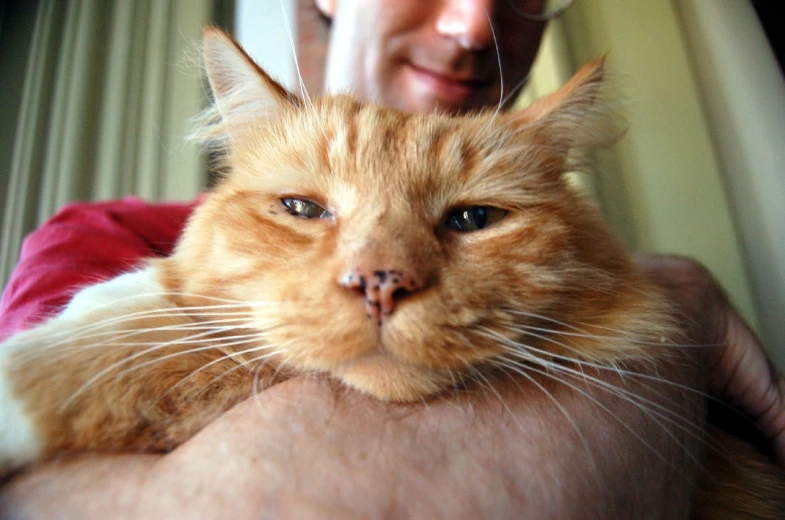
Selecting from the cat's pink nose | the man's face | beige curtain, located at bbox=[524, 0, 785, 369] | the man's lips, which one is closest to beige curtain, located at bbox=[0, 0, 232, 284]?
the man's face

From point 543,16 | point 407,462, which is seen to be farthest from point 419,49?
point 407,462

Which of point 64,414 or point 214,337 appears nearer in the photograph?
point 64,414

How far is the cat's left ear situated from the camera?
1.16 meters

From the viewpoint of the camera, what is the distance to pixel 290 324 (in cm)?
75

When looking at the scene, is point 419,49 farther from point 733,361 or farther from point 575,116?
point 733,361

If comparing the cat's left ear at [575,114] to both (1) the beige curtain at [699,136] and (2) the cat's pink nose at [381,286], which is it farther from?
(2) the cat's pink nose at [381,286]

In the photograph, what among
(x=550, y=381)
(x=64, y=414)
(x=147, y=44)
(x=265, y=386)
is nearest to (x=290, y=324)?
(x=265, y=386)

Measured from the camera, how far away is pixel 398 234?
0.82 meters

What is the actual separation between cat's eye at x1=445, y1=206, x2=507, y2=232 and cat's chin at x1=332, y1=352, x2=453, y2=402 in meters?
0.35

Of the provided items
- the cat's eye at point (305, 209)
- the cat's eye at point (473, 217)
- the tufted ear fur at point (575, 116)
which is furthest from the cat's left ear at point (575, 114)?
the cat's eye at point (305, 209)

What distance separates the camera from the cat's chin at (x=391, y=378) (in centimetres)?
74

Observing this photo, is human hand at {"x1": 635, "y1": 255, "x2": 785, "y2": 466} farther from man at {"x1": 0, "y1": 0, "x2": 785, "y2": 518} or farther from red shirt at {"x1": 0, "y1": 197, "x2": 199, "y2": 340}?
red shirt at {"x1": 0, "y1": 197, "x2": 199, "y2": 340}

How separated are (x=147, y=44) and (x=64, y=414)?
202cm

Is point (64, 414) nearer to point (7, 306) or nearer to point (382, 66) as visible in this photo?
point (7, 306)
